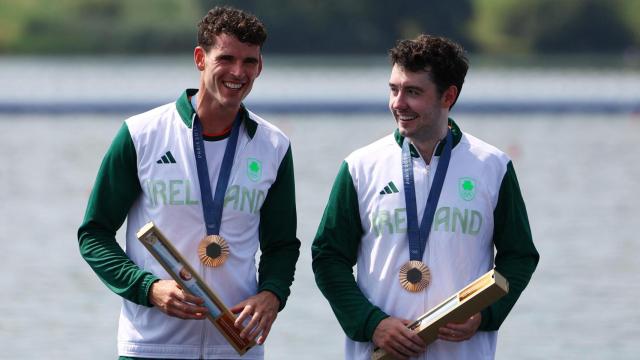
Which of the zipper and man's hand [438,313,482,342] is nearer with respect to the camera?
man's hand [438,313,482,342]

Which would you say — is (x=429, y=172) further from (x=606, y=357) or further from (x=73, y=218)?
(x=73, y=218)

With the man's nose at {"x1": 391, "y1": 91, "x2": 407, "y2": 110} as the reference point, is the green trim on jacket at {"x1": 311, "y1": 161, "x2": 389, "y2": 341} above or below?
below

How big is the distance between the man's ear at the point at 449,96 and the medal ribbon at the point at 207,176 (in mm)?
600

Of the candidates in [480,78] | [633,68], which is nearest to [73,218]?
[480,78]

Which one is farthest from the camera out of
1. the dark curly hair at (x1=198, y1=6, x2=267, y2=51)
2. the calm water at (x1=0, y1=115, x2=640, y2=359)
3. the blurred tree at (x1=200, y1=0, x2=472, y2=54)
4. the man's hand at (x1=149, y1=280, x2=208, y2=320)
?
the blurred tree at (x1=200, y1=0, x2=472, y2=54)

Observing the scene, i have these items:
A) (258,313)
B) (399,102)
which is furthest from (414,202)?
(258,313)

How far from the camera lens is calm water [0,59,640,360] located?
830 cm

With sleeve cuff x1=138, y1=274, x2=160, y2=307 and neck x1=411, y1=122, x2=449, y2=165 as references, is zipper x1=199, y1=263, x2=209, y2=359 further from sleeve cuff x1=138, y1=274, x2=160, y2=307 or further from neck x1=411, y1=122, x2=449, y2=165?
neck x1=411, y1=122, x2=449, y2=165

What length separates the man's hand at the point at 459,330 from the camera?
13.8ft

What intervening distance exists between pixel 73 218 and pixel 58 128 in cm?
1076

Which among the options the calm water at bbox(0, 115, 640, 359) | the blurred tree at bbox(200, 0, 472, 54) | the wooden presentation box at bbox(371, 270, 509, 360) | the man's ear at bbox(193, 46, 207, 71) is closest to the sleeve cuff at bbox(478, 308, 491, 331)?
the wooden presentation box at bbox(371, 270, 509, 360)

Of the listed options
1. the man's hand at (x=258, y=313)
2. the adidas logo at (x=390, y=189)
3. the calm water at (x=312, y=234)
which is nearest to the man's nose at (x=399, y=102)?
the adidas logo at (x=390, y=189)

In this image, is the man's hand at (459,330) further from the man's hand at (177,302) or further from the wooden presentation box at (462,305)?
the man's hand at (177,302)

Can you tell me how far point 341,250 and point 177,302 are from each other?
19.9 inches
